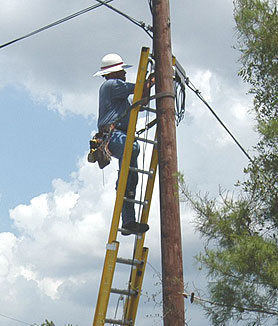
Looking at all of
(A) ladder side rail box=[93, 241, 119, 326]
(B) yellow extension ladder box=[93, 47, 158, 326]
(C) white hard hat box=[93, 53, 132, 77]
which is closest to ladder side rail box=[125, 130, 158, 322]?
(B) yellow extension ladder box=[93, 47, 158, 326]

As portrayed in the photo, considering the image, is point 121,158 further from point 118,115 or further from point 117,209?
point 117,209

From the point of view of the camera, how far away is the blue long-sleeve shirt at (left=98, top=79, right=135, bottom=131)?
28.5 feet

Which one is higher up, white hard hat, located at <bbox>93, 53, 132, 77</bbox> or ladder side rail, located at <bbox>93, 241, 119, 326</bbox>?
white hard hat, located at <bbox>93, 53, 132, 77</bbox>

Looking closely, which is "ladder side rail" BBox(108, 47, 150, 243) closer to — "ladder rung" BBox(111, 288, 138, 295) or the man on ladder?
the man on ladder

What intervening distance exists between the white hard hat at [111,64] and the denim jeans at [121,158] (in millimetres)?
778

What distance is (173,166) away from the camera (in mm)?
7934

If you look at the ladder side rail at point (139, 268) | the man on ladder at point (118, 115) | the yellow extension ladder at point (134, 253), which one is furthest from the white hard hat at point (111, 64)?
the ladder side rail at point (139, 268)

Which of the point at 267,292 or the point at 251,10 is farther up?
the point at 251,10

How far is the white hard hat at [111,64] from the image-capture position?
893cm

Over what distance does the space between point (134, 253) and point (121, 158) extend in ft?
3.49

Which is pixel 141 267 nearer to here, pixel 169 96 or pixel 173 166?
pixel 173 166

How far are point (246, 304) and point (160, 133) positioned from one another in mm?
1961

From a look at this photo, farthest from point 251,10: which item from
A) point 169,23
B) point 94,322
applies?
point 94,322

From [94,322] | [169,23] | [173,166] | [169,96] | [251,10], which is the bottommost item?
[94,322]
